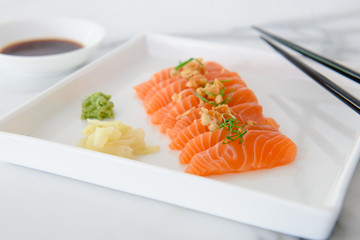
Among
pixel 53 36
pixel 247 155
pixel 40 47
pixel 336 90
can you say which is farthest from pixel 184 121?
pixel 53 36

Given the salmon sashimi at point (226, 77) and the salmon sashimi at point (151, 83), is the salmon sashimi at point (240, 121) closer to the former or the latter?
the salmon sashimi at point (226, 77)

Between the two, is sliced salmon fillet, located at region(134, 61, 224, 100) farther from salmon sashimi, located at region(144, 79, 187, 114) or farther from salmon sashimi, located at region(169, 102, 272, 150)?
salmon sashimi, located at region(169, 102, 272, 150)

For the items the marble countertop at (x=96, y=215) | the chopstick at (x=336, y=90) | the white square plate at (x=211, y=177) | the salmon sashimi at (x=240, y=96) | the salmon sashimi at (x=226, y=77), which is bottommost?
the marble countertop at (x=96, y=215)

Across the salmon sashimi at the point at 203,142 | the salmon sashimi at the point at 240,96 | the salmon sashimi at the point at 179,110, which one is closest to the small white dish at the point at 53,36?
the salmon sashimi at the point at 179,110

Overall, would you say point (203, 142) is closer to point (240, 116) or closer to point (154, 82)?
point (240, 116)

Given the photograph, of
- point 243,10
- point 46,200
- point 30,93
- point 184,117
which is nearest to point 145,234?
point 46,200
